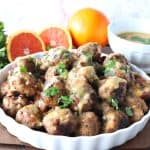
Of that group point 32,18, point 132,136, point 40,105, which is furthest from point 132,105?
point 32,18

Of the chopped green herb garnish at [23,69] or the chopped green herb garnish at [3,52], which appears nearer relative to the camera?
the chopped green herb garnish at [23,69]

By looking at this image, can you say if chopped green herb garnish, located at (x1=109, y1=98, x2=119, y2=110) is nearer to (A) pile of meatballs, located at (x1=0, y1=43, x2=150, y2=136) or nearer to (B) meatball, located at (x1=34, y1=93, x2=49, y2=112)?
(A) pile of meatballs, located at (x1=0, y1=43, x2=150, y2=136)

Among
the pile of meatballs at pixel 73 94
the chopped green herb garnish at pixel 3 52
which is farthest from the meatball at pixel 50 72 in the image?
the chopped green herb garnish at pixel 3 52

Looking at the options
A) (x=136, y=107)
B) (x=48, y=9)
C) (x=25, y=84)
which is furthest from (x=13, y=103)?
(x=48, y=9)

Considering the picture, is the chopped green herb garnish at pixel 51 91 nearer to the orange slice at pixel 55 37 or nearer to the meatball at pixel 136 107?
the meatball at pixel 136 107

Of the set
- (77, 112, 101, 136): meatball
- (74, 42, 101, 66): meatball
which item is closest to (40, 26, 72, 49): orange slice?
(74, 42, 101, 66): meatball

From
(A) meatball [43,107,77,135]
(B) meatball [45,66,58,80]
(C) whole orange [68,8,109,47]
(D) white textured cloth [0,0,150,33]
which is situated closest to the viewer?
(A) meatball [43,107,77,135]

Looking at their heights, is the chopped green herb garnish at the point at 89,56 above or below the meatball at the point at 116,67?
above

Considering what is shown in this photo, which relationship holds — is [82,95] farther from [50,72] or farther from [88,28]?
[88,28]
